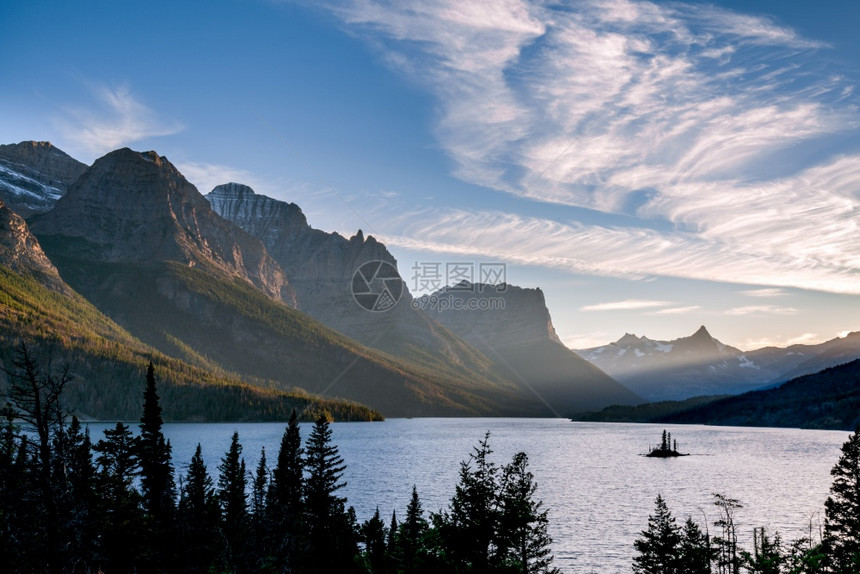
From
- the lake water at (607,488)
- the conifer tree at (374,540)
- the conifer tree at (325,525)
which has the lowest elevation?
the lake water at (607,488)

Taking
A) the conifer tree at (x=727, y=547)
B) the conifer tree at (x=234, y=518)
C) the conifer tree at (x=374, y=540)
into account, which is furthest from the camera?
the conifer tree at (x=234, y=518)

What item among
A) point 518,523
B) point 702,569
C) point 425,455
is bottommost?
point 425,455

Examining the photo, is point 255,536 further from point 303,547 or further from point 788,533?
point 788,533

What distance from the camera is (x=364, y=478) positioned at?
13462 cm

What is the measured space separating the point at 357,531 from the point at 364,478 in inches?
2392

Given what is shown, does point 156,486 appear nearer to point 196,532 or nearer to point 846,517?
point 196,532

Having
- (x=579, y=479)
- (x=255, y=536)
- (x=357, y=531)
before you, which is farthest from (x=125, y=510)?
(x=579, y=479)

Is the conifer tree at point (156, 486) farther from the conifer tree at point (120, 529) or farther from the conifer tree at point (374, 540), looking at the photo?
the conifer tree at point (374, 540)

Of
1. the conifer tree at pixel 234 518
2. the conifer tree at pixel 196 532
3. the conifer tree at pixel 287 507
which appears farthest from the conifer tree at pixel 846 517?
the conifer tree at pixel 234 518

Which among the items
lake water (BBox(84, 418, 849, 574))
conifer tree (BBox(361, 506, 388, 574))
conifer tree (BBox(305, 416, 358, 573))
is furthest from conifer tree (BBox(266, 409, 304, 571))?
lake water (BBox(84, 418, 849, 574))

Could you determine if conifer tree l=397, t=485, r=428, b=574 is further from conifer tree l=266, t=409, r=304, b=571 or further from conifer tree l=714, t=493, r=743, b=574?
conifer tree l=714, t=493, r=743, b=574

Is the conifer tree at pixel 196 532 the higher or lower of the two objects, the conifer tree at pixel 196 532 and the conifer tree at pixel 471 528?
the lower

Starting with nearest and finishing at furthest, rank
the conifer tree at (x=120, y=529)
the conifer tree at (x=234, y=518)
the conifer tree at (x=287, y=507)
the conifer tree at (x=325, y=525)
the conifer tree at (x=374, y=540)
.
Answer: the conifer tree at (x=120, y=529) < the conifer tree at (x=325, y=525) < the conifer tree at (x=374, y=540) < the conifer tree at (x=234, y=518) < the conifer tree at (x=287, y=507)

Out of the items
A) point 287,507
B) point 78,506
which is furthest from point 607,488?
point 78,506
